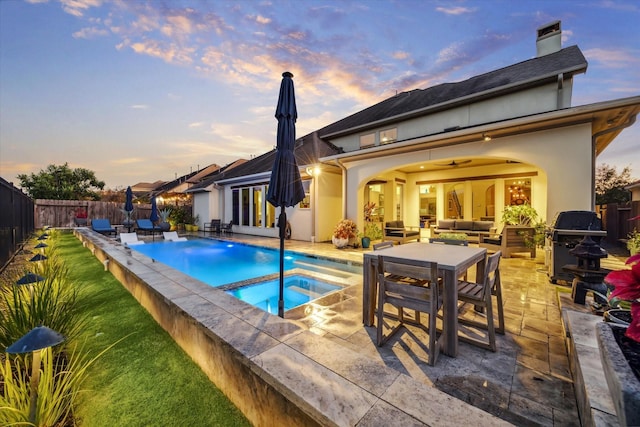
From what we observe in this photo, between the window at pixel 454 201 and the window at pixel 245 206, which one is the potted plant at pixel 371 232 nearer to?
the window at pixel 454 201

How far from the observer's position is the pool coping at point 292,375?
130 centimetres

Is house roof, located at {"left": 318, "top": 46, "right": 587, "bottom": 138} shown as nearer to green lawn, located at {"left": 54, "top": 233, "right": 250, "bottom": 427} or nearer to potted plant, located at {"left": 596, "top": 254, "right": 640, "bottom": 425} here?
potted plant, located at {"left": 596, "top": 254, "right": 640, "bottom": 425}

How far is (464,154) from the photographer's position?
7.03 metres

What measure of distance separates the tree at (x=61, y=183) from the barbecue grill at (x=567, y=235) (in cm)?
3031

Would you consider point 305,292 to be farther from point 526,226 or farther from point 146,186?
point 146,186

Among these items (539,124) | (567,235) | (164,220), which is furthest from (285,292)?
(164,220)

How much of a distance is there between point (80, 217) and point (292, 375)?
22.0 meters

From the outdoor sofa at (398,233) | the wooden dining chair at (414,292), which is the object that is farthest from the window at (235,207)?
the wooden dining chair at (414,292)

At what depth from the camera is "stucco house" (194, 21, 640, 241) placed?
18.2 feet

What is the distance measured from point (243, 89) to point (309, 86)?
2.72 m

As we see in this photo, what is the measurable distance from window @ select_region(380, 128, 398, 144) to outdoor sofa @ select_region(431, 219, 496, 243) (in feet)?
14.0

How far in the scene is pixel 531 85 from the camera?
324 inches

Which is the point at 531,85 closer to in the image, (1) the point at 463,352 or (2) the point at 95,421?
(1) the point at 463,352

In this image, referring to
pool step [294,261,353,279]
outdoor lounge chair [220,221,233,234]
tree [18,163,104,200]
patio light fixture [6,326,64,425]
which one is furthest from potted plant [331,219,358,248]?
tree [18,163,104,200]
